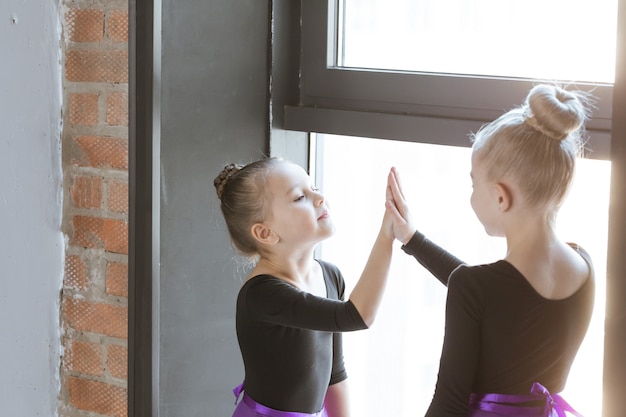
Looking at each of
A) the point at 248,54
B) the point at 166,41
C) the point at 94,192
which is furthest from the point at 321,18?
the point at 94,192

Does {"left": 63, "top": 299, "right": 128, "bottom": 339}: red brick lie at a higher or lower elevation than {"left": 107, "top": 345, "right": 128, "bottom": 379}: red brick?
higher

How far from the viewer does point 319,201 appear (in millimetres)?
1677

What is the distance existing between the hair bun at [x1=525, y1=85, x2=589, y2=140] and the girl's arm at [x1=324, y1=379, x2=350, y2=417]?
28.1 inches

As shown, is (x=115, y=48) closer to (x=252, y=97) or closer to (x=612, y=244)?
(x=252, y=97)

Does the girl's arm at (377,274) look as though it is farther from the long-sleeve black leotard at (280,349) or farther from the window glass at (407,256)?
the window glass at (407,256)

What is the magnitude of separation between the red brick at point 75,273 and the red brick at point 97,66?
1.25ft

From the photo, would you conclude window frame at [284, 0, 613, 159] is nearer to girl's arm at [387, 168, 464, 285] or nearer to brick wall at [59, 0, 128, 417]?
girl's arm at [387, 168, 464, 285]

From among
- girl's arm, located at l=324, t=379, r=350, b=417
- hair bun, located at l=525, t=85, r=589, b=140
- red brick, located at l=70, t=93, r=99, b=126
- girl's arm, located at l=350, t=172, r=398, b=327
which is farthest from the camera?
red brick, located at l=70, t=93, r=99, b=126

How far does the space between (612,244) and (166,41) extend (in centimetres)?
99

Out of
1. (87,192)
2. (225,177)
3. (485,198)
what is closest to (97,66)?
(87,192)

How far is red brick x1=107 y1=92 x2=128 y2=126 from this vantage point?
6.07 ft

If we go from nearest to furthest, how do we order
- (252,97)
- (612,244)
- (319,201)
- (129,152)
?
(612,244) < (319,201) < (129,152) < (252,97)

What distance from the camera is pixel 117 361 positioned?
1957 mm

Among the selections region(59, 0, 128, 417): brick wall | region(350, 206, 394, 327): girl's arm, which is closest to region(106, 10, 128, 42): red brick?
region(59, 0, 128, 417): brick wall
